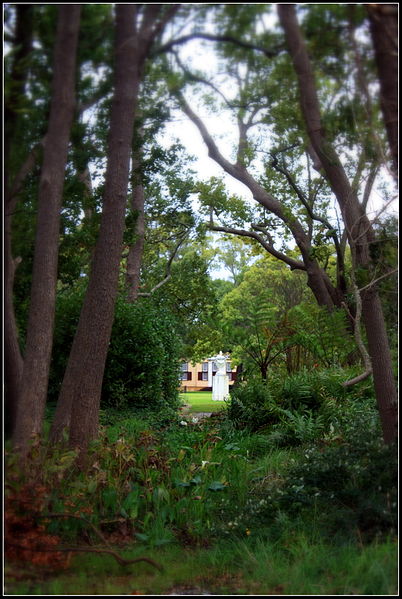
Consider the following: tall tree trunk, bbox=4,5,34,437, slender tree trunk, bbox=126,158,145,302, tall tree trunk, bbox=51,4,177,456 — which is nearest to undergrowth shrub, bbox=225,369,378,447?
tall tree trunk, bbox=51,4,177,456

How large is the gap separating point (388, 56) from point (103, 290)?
3022mm

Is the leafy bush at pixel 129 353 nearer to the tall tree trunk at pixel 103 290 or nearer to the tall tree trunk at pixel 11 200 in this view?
the tall tree trunk at pixel 103 290

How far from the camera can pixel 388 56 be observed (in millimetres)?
4824

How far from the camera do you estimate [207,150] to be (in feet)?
41.5

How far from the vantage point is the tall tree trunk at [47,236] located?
491 cm

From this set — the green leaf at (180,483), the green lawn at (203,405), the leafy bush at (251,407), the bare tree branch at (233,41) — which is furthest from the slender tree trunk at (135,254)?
the bare tree branch at (233,41)

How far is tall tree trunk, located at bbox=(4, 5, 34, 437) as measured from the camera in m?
4.78

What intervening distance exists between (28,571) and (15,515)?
1.24ft

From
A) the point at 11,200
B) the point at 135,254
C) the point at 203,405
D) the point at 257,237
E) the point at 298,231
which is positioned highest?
the point at 257,237

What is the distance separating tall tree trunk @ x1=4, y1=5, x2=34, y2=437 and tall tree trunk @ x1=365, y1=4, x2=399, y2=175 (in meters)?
2.62

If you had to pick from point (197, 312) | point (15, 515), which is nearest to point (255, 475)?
point (15, 515)

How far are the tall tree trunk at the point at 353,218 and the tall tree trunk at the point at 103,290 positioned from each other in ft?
4.25

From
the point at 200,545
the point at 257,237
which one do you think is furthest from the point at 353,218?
the point at 257,237

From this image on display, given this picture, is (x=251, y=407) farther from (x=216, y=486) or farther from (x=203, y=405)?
(x=203, y=405)
